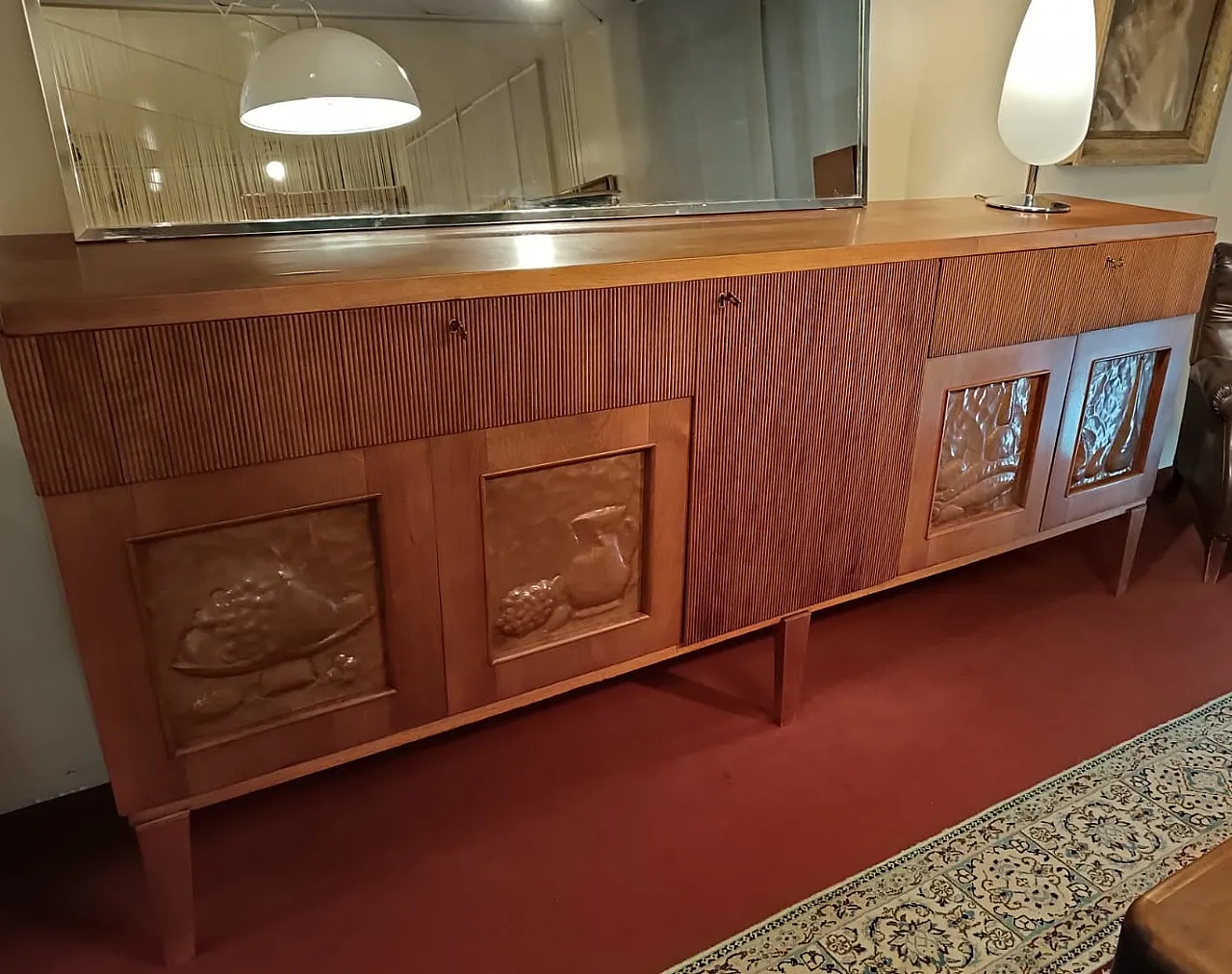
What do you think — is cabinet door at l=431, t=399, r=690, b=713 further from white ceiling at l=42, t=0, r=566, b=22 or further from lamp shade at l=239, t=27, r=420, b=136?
white ceiling at l=42, t=0, r=566, b=22

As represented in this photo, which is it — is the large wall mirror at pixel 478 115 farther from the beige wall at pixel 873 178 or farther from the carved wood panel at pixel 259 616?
the carved wood panel at pixel 259 616

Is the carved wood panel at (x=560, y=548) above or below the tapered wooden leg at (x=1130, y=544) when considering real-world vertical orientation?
above

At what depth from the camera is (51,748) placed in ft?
4.86

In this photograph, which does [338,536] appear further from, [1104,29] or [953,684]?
[1104,29]

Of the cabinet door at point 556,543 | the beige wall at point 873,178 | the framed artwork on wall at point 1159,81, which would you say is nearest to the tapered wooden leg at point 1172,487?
the beige wall at point 873,178

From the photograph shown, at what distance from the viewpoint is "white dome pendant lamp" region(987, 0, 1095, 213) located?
1.71 m

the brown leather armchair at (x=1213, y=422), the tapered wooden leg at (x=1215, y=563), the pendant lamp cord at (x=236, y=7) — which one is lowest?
the tapered wooden leg at (x=1215, y=563)

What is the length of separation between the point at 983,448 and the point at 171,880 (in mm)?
1462

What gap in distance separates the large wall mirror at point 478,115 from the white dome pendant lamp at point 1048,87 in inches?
11.9

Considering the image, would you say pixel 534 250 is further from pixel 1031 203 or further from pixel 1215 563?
pixel 1215 563

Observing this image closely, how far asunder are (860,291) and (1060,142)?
2.56 ft

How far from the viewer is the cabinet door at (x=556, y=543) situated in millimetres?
1155

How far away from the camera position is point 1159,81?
221 cm

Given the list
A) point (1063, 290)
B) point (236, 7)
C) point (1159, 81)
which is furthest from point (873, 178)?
point (236, 7)
